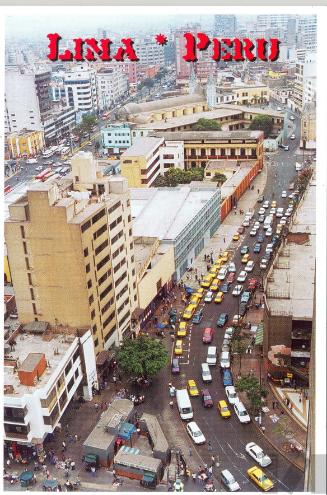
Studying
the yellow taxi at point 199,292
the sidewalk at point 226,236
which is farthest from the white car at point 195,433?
the sidewalk at point 226,236

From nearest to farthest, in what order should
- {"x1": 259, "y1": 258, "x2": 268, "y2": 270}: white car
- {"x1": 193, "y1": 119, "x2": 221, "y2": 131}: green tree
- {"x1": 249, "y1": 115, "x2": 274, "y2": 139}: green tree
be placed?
{"x1": 259, "y1": 258, "x2": 268, "y2": 270}: white car
{"x1": 193, "y1": 119, "x2": 221, "y2": 131}: green tree
{"x1": 249, "y1": 115, "x2": 274, "y2": 139}: green tree

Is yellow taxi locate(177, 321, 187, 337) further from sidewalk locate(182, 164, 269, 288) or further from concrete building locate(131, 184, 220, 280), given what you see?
concrete building locate(131, 184, 220, 280)

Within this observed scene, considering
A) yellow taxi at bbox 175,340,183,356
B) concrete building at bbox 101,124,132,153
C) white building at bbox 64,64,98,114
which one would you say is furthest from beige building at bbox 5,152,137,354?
white building at bbox 64,64,98,114

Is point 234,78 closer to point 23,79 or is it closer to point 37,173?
point 23,79

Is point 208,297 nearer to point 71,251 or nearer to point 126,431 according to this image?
point 71,251

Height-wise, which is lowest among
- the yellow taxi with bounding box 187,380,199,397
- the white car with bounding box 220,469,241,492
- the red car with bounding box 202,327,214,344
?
the white car with bounding box 220,469,241,492

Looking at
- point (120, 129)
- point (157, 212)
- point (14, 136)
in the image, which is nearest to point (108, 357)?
point (157, 212)

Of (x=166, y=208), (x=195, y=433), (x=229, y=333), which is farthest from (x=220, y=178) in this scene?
(x=195, y=433)
